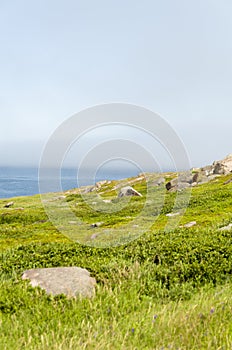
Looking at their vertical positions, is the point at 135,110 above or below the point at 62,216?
above

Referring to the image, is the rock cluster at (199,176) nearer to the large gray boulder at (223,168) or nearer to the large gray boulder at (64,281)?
the large gray boulder at (223,168)

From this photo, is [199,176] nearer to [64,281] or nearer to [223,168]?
[223,168]

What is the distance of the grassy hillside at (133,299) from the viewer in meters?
5.33

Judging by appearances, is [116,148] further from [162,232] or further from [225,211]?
[225,211]

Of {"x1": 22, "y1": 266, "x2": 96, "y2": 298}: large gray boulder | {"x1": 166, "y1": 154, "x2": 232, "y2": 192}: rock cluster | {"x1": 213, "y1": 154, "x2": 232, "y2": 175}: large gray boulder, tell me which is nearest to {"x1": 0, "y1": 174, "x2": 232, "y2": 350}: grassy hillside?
{"x1": 22, "y1": 266, "x2": 96, "y2": 298}: large gray boulder

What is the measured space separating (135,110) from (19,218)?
109ft

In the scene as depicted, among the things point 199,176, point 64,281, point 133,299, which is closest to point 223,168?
point 199,176

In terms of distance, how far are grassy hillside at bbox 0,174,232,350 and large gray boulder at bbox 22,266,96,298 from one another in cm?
26

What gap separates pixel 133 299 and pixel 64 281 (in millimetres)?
2040

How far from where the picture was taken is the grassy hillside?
5328mm

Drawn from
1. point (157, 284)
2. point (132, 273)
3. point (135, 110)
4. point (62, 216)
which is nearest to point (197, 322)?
point (157, 284)

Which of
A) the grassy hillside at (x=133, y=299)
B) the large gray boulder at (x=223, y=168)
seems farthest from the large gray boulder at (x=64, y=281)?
the large gray boulder at (x=223, y=168)

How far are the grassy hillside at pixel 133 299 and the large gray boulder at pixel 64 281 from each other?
0.26 m

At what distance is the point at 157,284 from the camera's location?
8602 mm
